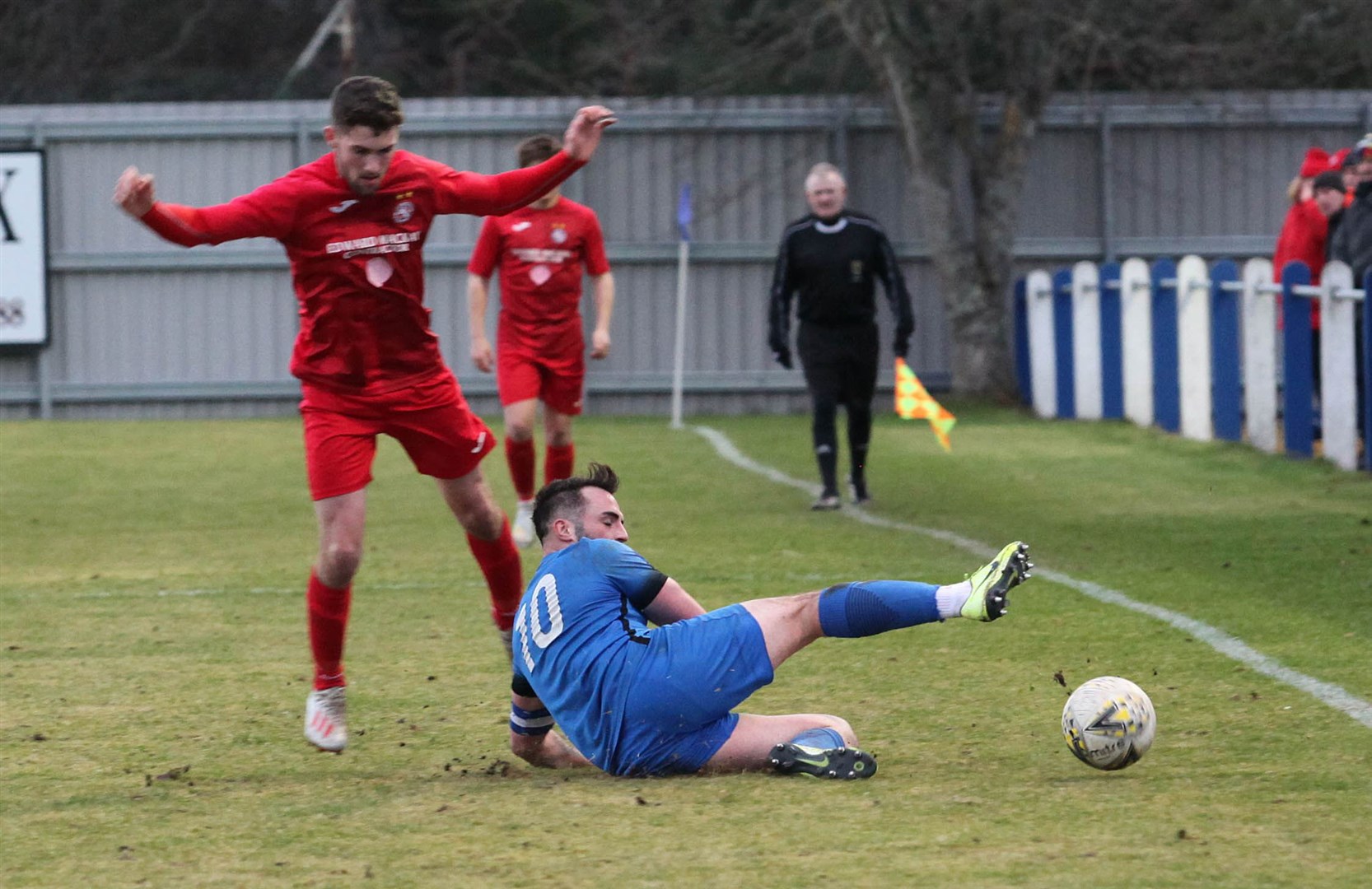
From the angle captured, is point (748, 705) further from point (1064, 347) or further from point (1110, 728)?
point (1064, 347)

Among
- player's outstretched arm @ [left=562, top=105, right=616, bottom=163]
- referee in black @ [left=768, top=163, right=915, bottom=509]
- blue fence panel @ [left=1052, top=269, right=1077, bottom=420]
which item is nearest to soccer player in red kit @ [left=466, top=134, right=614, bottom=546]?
referee in black @ [left=768, top=163, right=915, bottom=509]

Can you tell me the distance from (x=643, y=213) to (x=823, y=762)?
1518 centimetres

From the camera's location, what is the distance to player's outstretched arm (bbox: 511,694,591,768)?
18.2ft

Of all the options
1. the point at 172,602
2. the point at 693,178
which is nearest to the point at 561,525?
the point at 172,602

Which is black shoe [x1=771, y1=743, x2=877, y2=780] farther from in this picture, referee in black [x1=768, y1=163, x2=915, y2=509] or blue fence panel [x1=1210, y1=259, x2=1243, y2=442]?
blue fence panel [x1=1210, y1=259, x2=1243, y2=442]

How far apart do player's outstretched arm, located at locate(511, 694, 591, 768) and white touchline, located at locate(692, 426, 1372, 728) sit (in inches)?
93.4

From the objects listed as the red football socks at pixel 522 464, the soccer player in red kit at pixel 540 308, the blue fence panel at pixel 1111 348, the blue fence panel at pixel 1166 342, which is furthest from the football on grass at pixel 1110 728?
the blue fence panel at pixel 1111 348

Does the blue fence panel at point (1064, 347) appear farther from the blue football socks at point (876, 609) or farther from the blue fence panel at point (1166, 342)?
the blue football socks at point (876, 609)

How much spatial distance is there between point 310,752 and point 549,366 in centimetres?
517

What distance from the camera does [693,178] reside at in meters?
20.1

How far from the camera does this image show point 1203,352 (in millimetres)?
15578

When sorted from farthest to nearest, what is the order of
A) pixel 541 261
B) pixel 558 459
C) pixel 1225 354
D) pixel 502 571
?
pixel 1225 354 → pixel 558 459 → pixel 541 261 → pixel 502 571

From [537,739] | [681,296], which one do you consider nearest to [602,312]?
[537,739]

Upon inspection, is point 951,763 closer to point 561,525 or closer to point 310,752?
point 561,525
